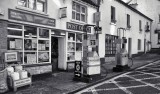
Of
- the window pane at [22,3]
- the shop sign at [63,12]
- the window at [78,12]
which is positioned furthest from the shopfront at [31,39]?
the window at [78,12]

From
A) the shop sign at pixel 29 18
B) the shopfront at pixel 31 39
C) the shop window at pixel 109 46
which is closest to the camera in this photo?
the shop sign at pixel 29 18

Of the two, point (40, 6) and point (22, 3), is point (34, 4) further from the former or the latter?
point (22, 3)

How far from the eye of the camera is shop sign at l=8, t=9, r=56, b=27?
7.39m

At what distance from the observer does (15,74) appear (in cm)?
645

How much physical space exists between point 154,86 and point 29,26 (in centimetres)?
680

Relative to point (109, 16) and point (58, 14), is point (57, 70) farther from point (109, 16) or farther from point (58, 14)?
point (109, 16)

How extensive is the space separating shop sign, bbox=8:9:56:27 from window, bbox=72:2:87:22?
241cm

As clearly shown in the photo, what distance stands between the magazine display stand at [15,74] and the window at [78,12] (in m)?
5.73

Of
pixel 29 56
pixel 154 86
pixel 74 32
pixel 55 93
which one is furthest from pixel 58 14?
pixel 154 86

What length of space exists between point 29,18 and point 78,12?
468 cm

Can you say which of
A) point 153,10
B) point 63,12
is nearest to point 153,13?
point 153,10

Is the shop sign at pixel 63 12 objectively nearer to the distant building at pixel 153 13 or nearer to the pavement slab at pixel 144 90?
the pavement slab at pixel 144 90

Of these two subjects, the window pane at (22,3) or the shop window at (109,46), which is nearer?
the window pane at (22,3)

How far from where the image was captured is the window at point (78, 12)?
11.5 metres
